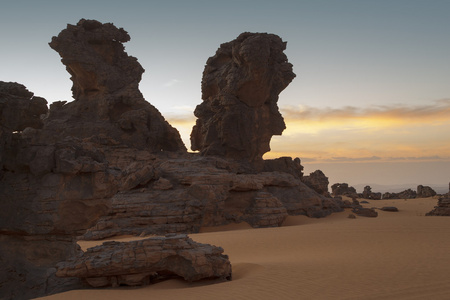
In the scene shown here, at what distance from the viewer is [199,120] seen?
29.2 metres

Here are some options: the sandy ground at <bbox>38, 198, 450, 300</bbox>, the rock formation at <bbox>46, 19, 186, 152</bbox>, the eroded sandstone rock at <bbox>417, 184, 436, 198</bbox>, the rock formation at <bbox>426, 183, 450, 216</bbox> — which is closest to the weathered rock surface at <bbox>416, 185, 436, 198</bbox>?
the eroded sandstone rock at <bbox>417, 184, 436, 198</bbox>

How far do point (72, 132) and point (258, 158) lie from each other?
43.5ft

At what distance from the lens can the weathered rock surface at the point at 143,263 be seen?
28.8 feet

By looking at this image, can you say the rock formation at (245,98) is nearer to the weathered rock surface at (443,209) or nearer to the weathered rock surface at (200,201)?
the weathered rock surface at (200,201)

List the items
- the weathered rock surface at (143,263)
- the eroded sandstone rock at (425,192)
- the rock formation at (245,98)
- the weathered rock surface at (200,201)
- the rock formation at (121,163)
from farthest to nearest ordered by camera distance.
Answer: the eroded sandstone rock at (425,192) → the rock formation at (245,98) → the weathered rock surface at (200,201) → the rock formation at (121,163) → the weathered rock surface at (143,263)

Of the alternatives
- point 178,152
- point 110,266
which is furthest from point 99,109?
point 110,266

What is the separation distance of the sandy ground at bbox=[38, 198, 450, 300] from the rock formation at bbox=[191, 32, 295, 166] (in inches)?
398

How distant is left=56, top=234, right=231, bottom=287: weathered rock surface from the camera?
8.77m

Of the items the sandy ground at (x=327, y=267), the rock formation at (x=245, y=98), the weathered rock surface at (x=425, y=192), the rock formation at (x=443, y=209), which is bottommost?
the sandy ground at (x=327, y=267)

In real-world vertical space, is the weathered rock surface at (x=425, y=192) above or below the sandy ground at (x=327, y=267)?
above

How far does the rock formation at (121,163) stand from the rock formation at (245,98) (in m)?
0.08

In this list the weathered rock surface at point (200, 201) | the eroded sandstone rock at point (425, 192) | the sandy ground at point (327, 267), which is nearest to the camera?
the sandy ground at point (327, 267)

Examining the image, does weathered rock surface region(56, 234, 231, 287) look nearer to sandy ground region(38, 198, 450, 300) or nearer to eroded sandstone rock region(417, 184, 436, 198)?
sandy ground region(38, 198, 450, 300)

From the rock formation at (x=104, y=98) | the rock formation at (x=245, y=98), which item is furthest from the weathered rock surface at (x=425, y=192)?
the rock formation at (x=104, y=98)
